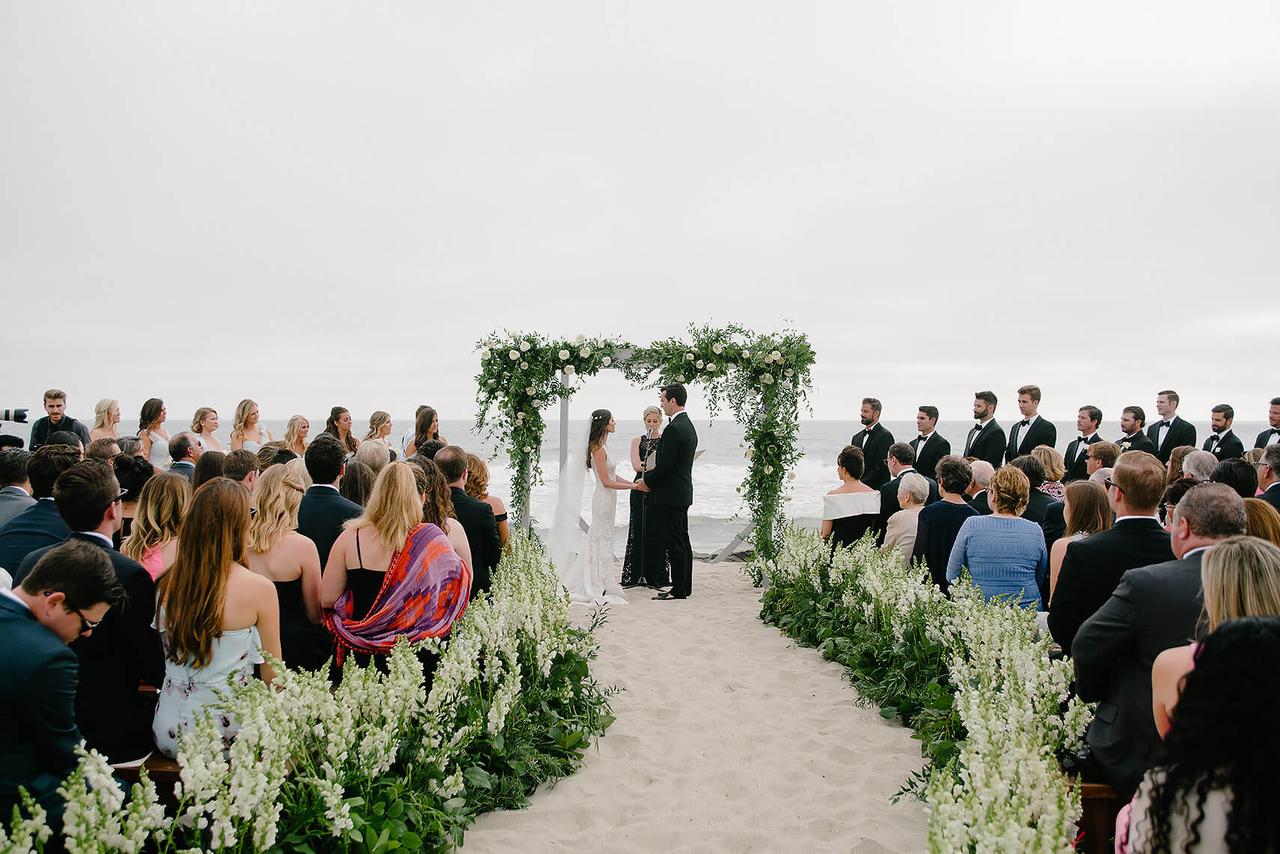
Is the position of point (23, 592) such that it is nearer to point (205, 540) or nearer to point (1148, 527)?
point (205, 540)

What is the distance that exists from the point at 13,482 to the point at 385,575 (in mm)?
2561

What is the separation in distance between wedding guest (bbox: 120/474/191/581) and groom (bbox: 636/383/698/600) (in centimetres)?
644

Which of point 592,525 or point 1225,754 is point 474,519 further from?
point 1225,754

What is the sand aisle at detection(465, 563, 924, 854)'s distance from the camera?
403cm

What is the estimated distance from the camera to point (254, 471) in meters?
5.01

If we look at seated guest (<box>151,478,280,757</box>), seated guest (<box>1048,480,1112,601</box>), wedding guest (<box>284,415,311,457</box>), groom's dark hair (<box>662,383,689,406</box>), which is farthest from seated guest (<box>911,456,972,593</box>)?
wedding guest (<box>284,415,311,457</box>)

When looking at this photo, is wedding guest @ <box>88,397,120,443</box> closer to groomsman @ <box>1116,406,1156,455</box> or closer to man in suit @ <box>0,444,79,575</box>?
man in suit @ <box>0,444,79,575</box>

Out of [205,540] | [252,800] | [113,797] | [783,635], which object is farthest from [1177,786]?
[783,635]

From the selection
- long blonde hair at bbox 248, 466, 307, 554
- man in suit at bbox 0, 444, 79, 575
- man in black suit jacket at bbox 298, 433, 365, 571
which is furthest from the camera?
man in black suit jacket at bbox 298, 433, 365, 571

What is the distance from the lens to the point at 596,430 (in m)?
9.87

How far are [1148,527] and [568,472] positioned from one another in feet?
23.9

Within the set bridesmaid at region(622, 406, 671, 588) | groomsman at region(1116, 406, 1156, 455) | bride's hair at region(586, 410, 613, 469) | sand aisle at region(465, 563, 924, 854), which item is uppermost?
groomsman at region(1116, 406, 1156, 455)

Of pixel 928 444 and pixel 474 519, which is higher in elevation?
pixel 928 444

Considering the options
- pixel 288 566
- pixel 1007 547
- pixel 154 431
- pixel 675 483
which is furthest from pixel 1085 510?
pixel 154 431
